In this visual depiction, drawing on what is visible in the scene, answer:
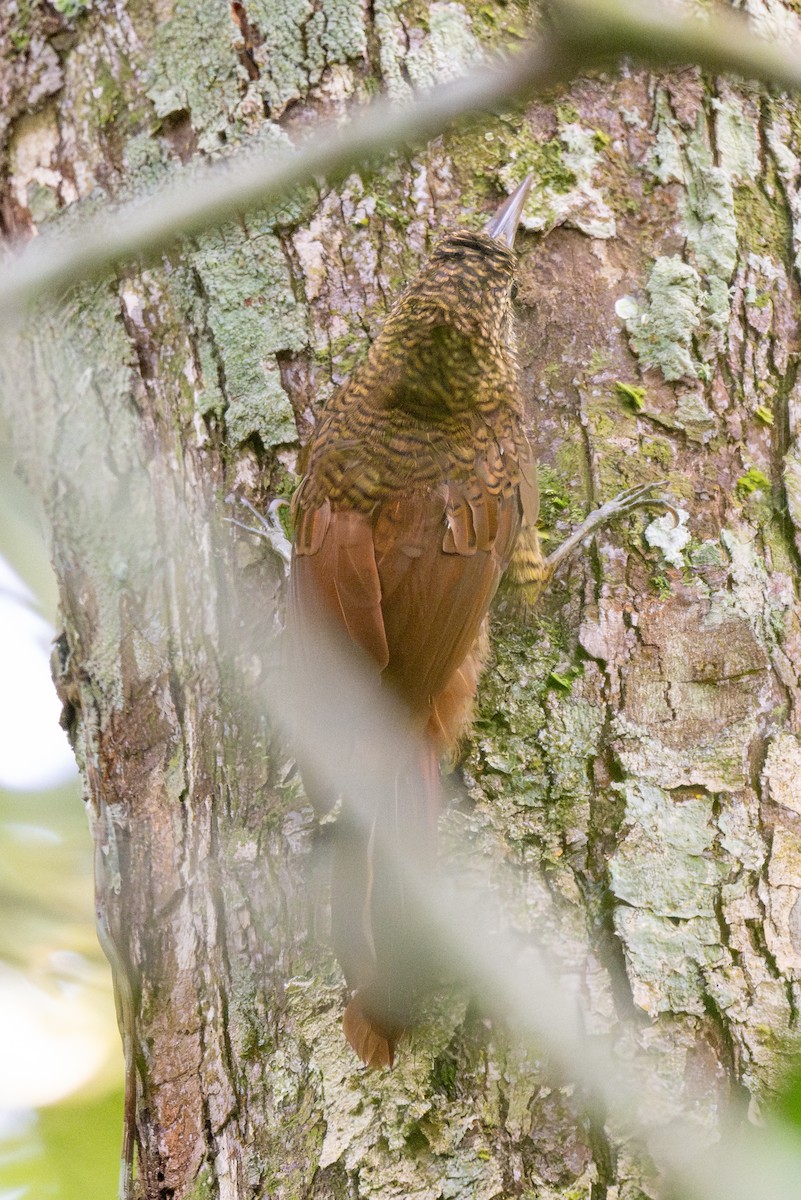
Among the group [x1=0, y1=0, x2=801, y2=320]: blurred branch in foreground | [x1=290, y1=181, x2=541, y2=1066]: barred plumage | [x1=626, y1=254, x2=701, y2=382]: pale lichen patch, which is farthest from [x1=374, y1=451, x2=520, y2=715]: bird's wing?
[x1=0, y1=0, x2=801, y2=320]: blurred branch in foreground

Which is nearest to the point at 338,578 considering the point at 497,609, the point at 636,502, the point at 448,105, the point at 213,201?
the point at 497,609

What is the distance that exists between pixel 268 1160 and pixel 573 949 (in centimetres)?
53

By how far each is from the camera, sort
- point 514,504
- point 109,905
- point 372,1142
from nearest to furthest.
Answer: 1. point 372,1142
2. point 109,905
3. point 514,504

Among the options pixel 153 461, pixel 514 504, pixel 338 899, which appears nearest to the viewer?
pixel 338 899

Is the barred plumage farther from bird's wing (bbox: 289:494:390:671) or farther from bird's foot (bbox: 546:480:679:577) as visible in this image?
bird's foot (bbox: 546:480:679:577)

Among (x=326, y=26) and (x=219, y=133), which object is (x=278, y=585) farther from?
(x=326, y=26)

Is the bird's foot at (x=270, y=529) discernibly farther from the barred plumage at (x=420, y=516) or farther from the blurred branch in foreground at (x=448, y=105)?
the blurred branch in foreground at (x=448, y=105)

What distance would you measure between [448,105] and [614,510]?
0.81m

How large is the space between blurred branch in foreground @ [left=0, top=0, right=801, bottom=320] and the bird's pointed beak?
0.69 meters

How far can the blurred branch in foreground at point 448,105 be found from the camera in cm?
105

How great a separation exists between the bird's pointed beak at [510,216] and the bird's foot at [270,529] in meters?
0.65

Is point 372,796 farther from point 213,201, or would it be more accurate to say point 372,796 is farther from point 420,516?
point 213,201

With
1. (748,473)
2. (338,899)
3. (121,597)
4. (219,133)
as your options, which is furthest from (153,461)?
(748,473)

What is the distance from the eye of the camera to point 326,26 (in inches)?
83.0
